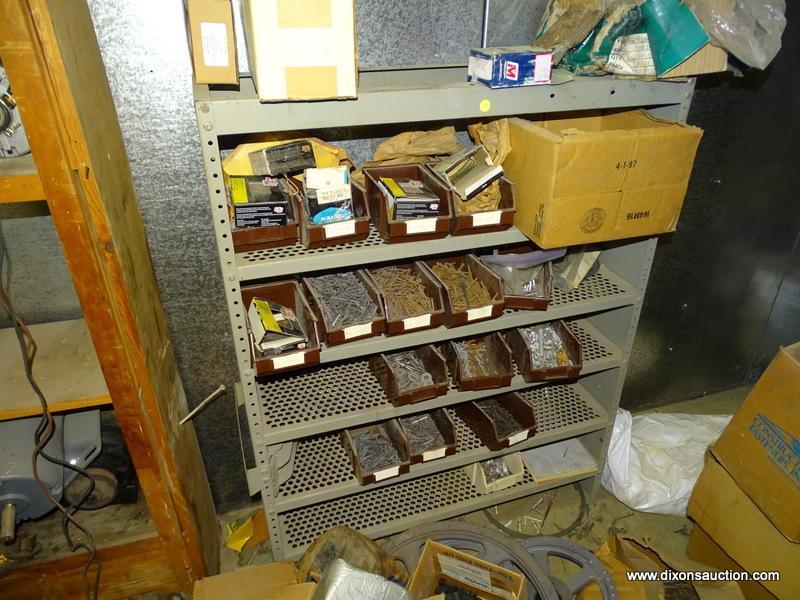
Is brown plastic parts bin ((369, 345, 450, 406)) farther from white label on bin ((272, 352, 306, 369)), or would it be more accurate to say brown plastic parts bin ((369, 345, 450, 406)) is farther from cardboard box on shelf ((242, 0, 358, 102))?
cardboard box on shelf ((242, 0, 358, 102))

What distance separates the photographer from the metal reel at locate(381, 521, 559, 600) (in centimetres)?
157

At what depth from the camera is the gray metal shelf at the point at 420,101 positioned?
1030 mm

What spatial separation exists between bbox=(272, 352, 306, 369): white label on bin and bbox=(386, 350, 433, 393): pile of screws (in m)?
0.30

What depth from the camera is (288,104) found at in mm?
1038

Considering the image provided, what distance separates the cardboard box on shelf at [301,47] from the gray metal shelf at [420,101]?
0.04 meters

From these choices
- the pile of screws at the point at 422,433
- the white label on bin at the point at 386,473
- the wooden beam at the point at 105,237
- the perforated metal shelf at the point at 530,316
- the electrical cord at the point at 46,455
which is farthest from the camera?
the pile of screws at the point at 422,433

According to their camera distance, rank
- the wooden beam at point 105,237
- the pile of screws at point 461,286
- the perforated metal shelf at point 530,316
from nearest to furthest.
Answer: the wooden beam at point 105,237 → the perforated metal shelf at point 530,316 → the pile of screws at point 461,286

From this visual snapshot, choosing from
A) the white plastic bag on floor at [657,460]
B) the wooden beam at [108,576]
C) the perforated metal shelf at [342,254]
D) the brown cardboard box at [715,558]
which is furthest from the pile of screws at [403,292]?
the brown cardboard box at [715,558]

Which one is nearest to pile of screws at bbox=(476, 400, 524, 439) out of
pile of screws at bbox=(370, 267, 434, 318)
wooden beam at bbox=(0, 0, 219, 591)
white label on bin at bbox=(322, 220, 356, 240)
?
pile of screws at bbox=(370, 267, 434, 318)

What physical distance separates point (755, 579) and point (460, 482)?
923mm

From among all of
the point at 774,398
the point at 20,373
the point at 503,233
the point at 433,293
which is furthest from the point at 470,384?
the point at 20,373

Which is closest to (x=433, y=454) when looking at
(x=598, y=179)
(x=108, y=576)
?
(x=598, y=179)

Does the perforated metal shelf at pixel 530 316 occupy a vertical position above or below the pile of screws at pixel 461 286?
below

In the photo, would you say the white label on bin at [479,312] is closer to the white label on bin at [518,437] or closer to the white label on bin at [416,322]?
the white label on bin at [416,322]
